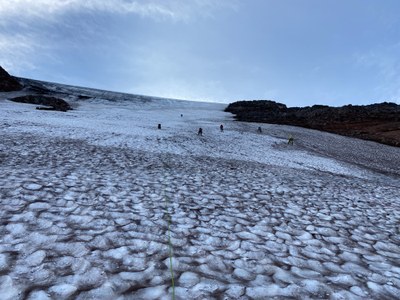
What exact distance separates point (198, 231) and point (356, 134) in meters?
42.3

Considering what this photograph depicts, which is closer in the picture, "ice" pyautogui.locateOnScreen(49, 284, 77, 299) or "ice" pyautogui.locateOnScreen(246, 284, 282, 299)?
"ice" pyautogui.locateOnScreen(49, 284, 77, 299)

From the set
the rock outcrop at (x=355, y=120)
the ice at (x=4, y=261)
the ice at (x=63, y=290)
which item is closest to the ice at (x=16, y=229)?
the ice at (x=4, y=261)

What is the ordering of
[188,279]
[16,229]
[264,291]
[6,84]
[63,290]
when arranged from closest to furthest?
1. [63,290]
2. [264,291]
3. [188,279]
4. [16,229]
5. [6,84]

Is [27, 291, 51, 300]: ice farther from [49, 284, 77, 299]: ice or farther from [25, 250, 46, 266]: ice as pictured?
[25, 250, 46, 266]: ice

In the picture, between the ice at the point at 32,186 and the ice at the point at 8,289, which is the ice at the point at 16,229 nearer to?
the ice at the point at 8,289

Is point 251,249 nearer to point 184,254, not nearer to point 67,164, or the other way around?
point 184,254

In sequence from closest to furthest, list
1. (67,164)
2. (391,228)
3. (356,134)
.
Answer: (391,228) < (67,164) < (356,134)

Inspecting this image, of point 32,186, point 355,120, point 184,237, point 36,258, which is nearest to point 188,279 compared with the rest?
point 184,237

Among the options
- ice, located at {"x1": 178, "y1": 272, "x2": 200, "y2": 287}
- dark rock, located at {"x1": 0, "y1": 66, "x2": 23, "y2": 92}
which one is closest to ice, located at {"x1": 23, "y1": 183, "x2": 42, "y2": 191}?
ice, located at {"x1": 178, "y1": 272, "x2": 200, "y2": 287}

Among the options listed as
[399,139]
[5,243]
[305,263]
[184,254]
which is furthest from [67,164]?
[399,139]

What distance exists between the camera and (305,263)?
4664 mm

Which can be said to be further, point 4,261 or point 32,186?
point 32,186

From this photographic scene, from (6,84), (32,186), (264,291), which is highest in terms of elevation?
(6,84)

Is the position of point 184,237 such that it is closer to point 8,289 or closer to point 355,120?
point 8,289
